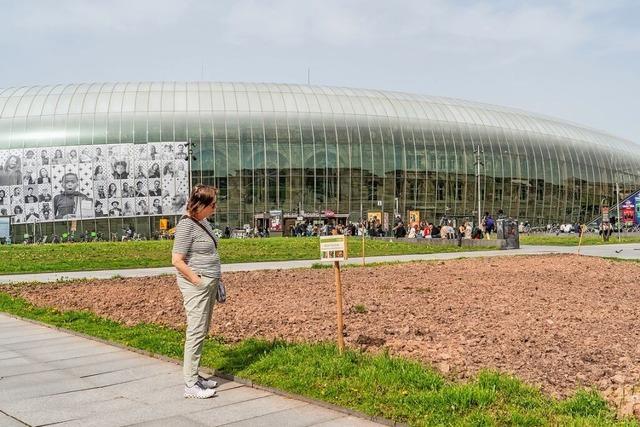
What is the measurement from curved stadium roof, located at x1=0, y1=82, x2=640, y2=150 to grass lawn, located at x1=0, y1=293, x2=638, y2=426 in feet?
229

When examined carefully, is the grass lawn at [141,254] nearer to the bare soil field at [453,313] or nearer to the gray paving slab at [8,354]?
the bare soil field at [453,313]

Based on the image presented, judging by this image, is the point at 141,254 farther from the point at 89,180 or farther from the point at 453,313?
the point at 89,180

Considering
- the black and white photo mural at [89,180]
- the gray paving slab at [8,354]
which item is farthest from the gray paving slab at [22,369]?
the black and white photo mural at [89,180]

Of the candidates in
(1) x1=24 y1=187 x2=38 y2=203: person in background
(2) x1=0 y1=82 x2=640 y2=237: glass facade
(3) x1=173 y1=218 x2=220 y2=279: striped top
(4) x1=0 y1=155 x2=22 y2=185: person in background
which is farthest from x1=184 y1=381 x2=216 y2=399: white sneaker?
(4) x1=0 y1=155 x2=22 y2=185: person in background

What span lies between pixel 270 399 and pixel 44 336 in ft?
19.1

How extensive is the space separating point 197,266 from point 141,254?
2689cm

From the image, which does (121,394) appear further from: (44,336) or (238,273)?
(238,273)

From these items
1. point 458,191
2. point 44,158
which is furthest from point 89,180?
point 458,191

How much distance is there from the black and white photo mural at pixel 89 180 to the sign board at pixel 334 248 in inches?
2593

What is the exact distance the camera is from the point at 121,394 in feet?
22.5

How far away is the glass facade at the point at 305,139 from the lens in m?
74.6

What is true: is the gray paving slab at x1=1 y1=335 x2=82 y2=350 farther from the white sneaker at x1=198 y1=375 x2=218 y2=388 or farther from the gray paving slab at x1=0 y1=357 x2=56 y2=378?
the white sneaker at x1=198 y1=375 x2=218 y2=388

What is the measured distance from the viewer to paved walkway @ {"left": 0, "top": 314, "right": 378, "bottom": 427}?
5906mm

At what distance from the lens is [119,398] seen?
22.0 feet
